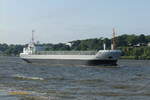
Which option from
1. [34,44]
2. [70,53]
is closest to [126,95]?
[70,53]

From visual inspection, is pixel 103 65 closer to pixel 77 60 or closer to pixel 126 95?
pixel 77 60

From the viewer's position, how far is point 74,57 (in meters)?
101

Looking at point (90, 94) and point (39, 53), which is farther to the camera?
point (39, 53)

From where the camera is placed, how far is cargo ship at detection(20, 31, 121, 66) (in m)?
91.8

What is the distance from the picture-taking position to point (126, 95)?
3106 cm

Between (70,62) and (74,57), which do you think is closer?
(74,57)

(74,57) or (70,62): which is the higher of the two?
(74,57)

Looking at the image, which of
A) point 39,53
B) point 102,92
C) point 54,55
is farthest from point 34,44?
point 102,92

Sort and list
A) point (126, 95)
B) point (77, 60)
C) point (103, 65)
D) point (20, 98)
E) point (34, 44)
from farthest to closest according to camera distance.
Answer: point (34, 44) < point (77, 60) < point (103, 65) < point (126, 95) < point (20, 98)

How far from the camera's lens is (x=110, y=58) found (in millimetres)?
91562

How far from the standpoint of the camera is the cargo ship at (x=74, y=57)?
91.8 meters

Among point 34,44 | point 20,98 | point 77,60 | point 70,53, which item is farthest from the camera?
point 34,44

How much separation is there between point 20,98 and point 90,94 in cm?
624

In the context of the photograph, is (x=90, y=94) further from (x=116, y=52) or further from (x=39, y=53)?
(x=39, y=53)
